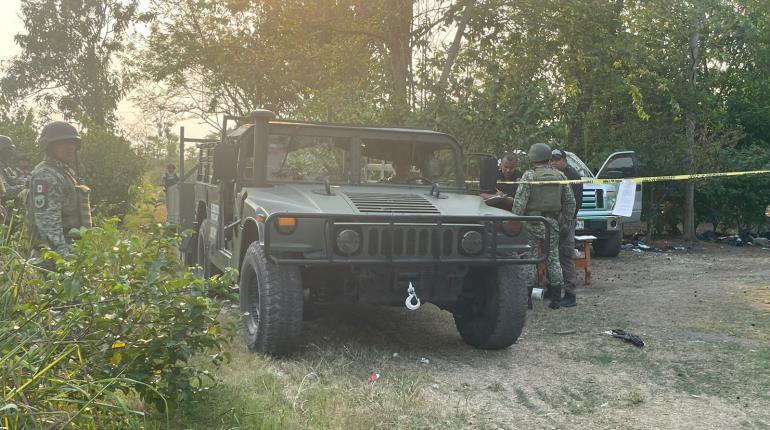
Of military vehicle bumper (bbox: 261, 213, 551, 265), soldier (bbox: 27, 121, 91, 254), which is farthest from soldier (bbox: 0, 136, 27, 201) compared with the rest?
military vehicle bumper (bbox: 261, 213, 551, 265)

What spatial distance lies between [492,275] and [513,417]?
159 cm

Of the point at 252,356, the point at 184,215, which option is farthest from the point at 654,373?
the point at 184,215

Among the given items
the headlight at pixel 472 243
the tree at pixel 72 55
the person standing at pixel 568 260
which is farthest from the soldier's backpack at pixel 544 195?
the tree at pixel 72 55

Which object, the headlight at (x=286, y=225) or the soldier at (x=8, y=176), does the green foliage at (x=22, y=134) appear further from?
the headlight at (x=286, y=225)

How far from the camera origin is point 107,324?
3588 mm

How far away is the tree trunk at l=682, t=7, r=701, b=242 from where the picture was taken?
50.9 ft

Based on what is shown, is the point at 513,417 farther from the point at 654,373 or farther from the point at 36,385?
the point at 36,385

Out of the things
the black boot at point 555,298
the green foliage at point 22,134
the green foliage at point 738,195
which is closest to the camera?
the black boot at point 555,298

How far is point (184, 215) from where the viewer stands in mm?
9391

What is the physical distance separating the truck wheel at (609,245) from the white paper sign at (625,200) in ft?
1.39

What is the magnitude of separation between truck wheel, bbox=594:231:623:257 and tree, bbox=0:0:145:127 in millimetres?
27059

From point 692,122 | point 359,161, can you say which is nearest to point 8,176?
point 359,161

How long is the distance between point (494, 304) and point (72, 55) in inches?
1349

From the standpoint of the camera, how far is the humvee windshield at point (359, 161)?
6.29 metres
